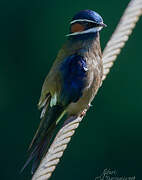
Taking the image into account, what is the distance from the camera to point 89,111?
20.6 feet

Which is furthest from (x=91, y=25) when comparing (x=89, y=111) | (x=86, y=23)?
(x=89, y=111)

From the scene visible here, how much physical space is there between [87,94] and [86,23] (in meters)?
0.31

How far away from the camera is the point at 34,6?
6785 millimetres

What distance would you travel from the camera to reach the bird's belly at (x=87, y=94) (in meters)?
4.25

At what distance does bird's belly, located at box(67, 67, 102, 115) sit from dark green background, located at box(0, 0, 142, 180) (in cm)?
180

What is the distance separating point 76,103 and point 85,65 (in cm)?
18

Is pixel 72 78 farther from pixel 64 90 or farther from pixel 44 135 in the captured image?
pixel 44 135

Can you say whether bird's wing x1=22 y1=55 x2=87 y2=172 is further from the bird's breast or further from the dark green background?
the dark green background

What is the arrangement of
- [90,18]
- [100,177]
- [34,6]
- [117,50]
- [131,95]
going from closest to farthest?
[117,50] → [90,18] → [100,177] → [131,95] → [34,6]

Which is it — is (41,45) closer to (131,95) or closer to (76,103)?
(131,95)

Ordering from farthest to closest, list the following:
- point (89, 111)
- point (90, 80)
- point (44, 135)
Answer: point (89, 111) → point (90, 80) → point (44, 135)

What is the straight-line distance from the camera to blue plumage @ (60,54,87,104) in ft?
13.9

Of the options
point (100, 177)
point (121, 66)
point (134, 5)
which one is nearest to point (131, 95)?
point (121, 66)

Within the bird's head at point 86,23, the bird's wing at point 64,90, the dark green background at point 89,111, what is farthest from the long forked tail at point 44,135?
the dark green background at point 89,111
